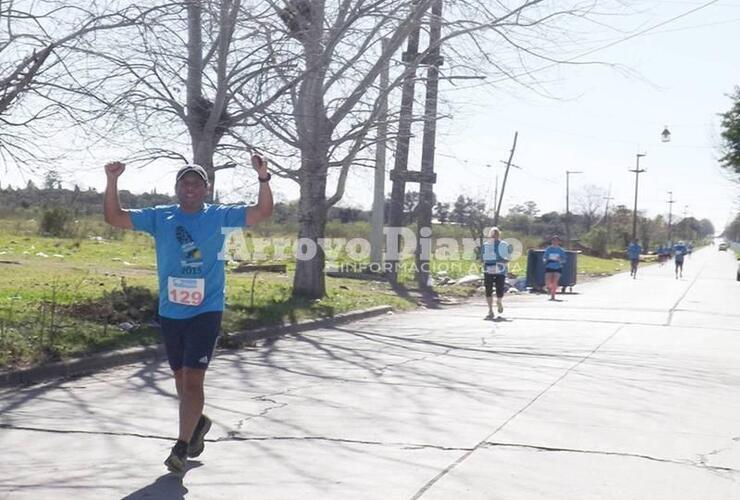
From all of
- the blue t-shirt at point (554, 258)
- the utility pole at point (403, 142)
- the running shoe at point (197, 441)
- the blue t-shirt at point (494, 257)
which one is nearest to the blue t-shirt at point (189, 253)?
the running shoe at point (197, 441)

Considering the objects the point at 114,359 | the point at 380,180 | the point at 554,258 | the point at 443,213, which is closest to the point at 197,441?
the point at 114,359

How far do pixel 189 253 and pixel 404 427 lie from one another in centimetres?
224

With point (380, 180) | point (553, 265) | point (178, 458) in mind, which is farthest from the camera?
point (553, 265)

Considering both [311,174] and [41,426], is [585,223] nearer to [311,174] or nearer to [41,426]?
[311,174]

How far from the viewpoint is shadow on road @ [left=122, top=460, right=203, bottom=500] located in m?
4.91

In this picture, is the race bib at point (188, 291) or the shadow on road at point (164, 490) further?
the race bib at point (188, 291)

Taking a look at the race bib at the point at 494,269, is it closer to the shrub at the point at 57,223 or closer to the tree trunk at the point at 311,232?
the tree trunk at the point at 311,232

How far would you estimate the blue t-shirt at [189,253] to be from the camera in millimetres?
5355

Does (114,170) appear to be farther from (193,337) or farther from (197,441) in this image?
(197,441)

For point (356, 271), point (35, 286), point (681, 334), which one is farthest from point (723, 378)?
point (356, 271)

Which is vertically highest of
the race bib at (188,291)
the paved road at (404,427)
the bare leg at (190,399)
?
the race bib at (188,291)

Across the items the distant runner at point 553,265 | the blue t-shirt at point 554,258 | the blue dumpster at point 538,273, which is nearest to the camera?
the distant runner at point 553,265

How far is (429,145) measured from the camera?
21.2 metres

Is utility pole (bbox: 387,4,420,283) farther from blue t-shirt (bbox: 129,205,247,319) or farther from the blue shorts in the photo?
the blue shorts
